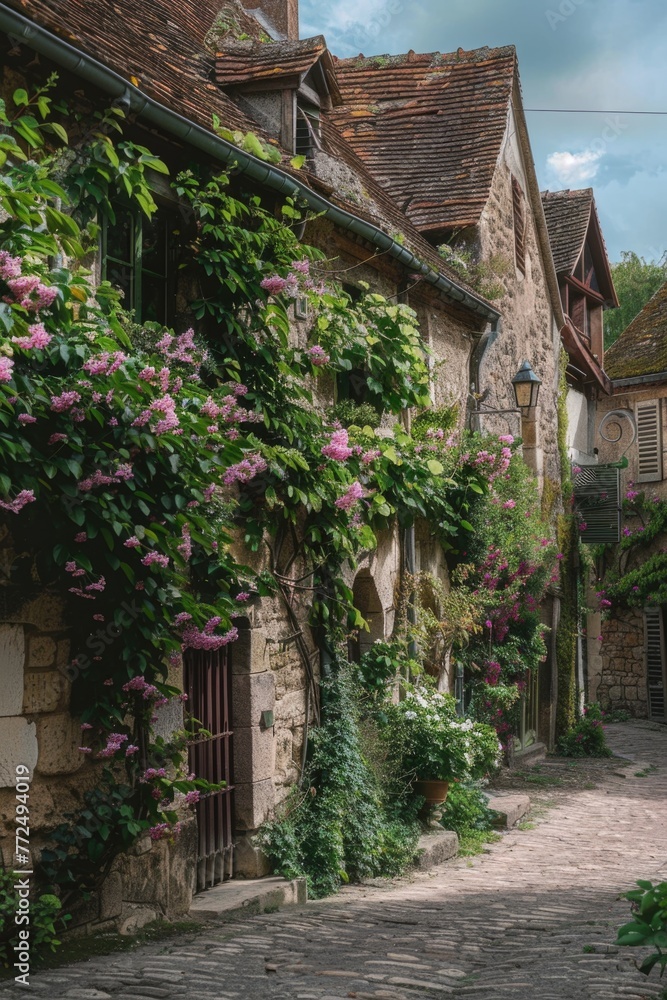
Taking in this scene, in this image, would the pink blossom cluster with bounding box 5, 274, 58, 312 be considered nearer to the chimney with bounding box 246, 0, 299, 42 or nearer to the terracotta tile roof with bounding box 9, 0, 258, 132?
the terracotta tile roof with bounding box 9, 0, 258, 132

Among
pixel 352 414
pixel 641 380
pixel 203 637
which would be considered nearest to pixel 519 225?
pixel 352 414

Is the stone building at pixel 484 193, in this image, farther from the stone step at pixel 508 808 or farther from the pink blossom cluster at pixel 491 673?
the stone step at pixel 508 808

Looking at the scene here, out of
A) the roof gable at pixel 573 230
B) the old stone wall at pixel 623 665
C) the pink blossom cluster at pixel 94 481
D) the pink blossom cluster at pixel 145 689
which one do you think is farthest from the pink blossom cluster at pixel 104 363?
the old stone wall at pixel 623 665

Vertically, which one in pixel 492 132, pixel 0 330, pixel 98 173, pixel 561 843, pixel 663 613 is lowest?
pixel 561 843

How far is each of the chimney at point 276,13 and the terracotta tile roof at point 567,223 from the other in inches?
256

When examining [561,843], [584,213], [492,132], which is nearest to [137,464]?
[561,843]

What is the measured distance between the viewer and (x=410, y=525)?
381 inches

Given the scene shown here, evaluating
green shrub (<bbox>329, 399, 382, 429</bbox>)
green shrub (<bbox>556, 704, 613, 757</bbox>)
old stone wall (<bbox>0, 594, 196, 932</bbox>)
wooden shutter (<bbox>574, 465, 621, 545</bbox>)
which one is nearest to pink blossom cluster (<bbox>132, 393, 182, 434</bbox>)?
old stone wall (<bbox>0, 594, 196, 932</bbox>)

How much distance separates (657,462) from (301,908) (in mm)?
15194

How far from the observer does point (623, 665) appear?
20891 millimetres

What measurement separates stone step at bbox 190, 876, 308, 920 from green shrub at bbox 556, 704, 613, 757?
9.08 metres

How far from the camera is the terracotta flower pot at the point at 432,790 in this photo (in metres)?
8.94

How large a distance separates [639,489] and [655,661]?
301 centimetres

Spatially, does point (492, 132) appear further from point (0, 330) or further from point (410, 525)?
point (0, 330)
